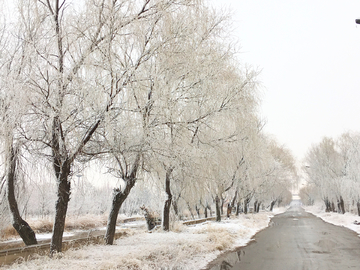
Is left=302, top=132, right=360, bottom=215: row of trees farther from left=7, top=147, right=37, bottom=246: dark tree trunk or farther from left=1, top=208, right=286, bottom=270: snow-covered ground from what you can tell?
left=7, top=147, right=37, bottom=246: dark tree trunk

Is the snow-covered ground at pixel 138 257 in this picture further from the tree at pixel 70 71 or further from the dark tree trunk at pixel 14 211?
the dark tree trunk at pixel 14 211

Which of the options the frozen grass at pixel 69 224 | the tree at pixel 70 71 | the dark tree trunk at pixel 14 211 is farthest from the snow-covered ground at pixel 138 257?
the frozen grass at pixel 69 224

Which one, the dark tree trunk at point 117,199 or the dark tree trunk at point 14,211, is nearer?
the dark tree trunk at point 14,211

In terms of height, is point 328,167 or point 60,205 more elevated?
point 328,167

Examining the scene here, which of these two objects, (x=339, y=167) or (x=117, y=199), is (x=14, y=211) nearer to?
(x=117, y=199)

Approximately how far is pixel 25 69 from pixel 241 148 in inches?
451

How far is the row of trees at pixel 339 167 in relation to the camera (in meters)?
25.8

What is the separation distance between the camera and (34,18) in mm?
6531

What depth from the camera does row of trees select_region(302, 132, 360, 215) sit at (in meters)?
25.8

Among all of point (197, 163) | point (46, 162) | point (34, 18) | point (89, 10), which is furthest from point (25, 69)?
point (197, 163)

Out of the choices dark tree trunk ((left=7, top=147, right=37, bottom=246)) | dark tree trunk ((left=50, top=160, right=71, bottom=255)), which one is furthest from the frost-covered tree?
dark tree trunk ((left=50, top=160, right=71, bottom=255))

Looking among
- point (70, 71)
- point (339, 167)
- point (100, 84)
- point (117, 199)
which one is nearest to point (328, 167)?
point (339, 167)

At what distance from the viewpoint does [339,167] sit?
32344 mm

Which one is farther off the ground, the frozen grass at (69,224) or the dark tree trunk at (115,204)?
the dark tree trunk at (115,204)
